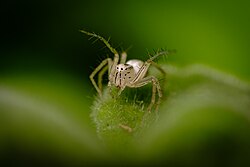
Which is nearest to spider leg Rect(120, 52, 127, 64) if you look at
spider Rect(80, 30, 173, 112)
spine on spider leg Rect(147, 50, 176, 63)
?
spider Rect(80, 30, 173, 112)

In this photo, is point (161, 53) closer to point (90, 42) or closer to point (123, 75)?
point (123, 75)

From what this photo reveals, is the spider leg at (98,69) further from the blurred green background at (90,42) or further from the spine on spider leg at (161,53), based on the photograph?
the spine on spider leg at (161,53)

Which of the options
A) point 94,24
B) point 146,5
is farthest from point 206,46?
point 94,24

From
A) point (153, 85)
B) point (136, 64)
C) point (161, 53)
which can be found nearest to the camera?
point (153, 85)

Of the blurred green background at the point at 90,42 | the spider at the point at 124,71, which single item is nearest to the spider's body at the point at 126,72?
the spider at the point at 124,71

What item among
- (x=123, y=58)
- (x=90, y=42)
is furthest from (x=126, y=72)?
(x=90, y=42)

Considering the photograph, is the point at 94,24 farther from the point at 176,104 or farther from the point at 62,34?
the point at 176,104
